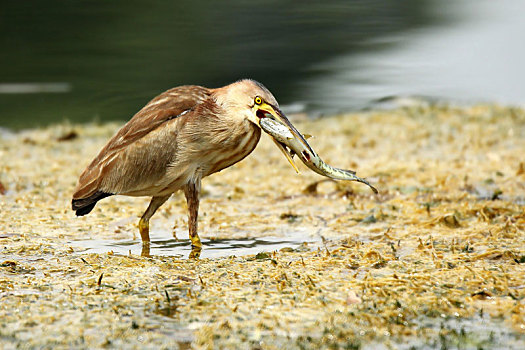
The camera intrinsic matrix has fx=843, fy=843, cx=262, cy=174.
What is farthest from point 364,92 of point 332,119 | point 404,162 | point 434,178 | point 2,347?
point 2,347

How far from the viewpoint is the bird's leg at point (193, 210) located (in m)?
5.58

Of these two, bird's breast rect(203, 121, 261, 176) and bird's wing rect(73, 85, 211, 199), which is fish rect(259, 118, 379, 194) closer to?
bird's breast rect(203, 121, 261, 176)

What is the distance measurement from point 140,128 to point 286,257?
4.28ft

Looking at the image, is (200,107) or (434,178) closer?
(200,107)

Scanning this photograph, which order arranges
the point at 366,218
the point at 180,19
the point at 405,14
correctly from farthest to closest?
1. the point at 405,14
2. the point at 180,19
3. the point at 366,218

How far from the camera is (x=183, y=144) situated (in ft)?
18.0

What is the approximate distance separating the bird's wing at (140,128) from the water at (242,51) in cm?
536

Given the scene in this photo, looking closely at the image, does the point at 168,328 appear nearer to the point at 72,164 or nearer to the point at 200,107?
the point at 200,107

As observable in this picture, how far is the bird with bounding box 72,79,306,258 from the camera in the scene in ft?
17.7

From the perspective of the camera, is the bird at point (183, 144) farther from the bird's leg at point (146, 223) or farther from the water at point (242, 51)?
the water at point (242, 51)

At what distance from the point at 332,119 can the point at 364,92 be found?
158 cm

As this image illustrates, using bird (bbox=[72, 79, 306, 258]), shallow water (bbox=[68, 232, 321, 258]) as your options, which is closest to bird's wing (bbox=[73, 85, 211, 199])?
bird (bbox=[72, 79, 306, 258])

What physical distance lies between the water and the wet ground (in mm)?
2752

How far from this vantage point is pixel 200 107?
18.1 ft
